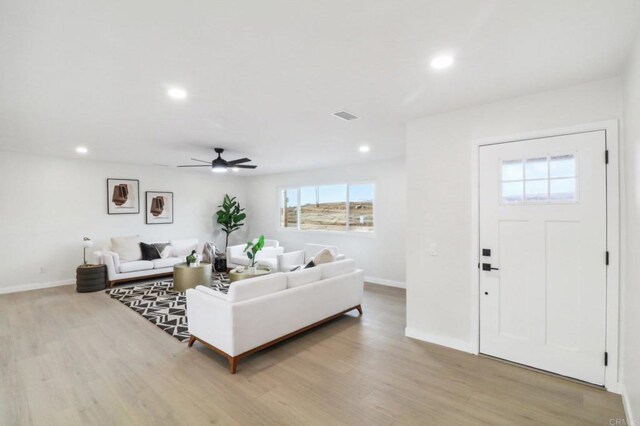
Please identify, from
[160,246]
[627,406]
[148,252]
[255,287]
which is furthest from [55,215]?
[627,406]

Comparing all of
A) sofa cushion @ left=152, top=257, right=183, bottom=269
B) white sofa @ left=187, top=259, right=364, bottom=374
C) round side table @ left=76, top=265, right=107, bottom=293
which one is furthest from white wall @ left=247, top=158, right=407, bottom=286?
round side table @ left=76, top=265, right=107, bottom=293

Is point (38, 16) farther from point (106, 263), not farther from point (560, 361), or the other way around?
point (106, 263)

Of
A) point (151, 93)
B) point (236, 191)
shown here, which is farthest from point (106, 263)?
point (151, 93)

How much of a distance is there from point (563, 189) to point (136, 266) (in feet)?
23.1

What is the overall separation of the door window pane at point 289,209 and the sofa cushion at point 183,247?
2.39m

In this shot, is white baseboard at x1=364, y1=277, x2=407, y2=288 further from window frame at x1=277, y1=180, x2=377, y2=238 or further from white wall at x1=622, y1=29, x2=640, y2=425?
white wall at x1=622, y1=29, x2=640, y2=425

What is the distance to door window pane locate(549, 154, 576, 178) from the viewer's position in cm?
267

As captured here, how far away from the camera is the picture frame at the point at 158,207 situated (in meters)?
7.24

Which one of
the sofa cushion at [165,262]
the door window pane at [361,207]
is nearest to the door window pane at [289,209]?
the door window pane at [361,207]

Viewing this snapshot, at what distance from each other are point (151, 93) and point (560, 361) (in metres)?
4.54

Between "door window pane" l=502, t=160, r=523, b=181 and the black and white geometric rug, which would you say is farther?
the black and white geometric rug

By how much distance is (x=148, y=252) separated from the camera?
6.54m

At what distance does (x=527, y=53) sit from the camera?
2.11 metres

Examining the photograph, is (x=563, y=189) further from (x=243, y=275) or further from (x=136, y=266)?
(x=136, y=266)
